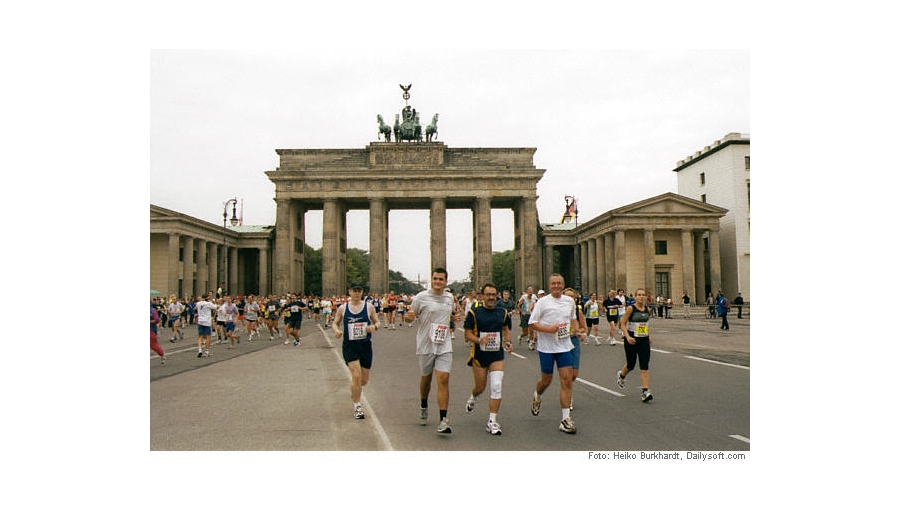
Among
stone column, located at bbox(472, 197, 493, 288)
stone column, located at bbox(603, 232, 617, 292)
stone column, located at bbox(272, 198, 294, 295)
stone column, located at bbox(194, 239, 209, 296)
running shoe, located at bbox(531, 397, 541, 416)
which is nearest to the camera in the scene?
running shoe, located at bbox(531, 397, 541, 416)

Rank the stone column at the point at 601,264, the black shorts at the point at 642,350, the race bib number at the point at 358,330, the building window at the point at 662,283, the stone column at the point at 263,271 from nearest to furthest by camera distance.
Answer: the race bib number at the point at 358,330 < the black shorts at the point at 642,350 < the building window at the point at 662,283 < the stone column at the point at 601,264 < the stone column at the point at 263,271

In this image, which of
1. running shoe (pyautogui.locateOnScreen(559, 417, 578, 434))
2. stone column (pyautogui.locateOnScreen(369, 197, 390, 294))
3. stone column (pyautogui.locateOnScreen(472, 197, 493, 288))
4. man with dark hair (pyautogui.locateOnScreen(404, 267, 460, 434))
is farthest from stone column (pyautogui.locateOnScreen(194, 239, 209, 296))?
running shoe (pyautogui.locateOnScreen(559, 417, 578, 434))

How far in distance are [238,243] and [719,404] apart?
212 feet

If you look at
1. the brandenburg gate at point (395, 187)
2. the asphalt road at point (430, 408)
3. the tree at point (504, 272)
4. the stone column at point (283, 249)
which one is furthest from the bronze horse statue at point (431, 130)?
the asphalt road at point (430, 408)

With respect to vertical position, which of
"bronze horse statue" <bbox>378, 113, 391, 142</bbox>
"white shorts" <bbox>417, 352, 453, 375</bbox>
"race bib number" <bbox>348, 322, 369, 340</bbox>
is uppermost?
"bronze horse statue" <bbox>378, 113, 391, 142</bbox>

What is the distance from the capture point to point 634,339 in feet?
32.3

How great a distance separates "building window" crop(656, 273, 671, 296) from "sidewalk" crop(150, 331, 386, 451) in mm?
49596

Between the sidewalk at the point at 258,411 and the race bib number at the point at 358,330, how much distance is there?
1.08 metres

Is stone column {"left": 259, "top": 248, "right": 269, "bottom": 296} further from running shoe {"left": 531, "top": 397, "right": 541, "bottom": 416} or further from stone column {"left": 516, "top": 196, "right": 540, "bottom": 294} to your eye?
running shoe {"left": 531, "top": 397, "right": 541, "bottom": 416}

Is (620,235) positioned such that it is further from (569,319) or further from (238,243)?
(569,319)

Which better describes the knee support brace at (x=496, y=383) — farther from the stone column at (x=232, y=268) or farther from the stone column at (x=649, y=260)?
the stone column at (x=232, y=268)

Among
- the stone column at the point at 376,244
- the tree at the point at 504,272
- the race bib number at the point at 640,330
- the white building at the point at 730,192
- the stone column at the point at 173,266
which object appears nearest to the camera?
the race bib number at the point at 640,330

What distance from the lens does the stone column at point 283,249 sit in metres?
63.5

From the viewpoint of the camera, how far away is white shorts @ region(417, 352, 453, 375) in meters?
7.76
